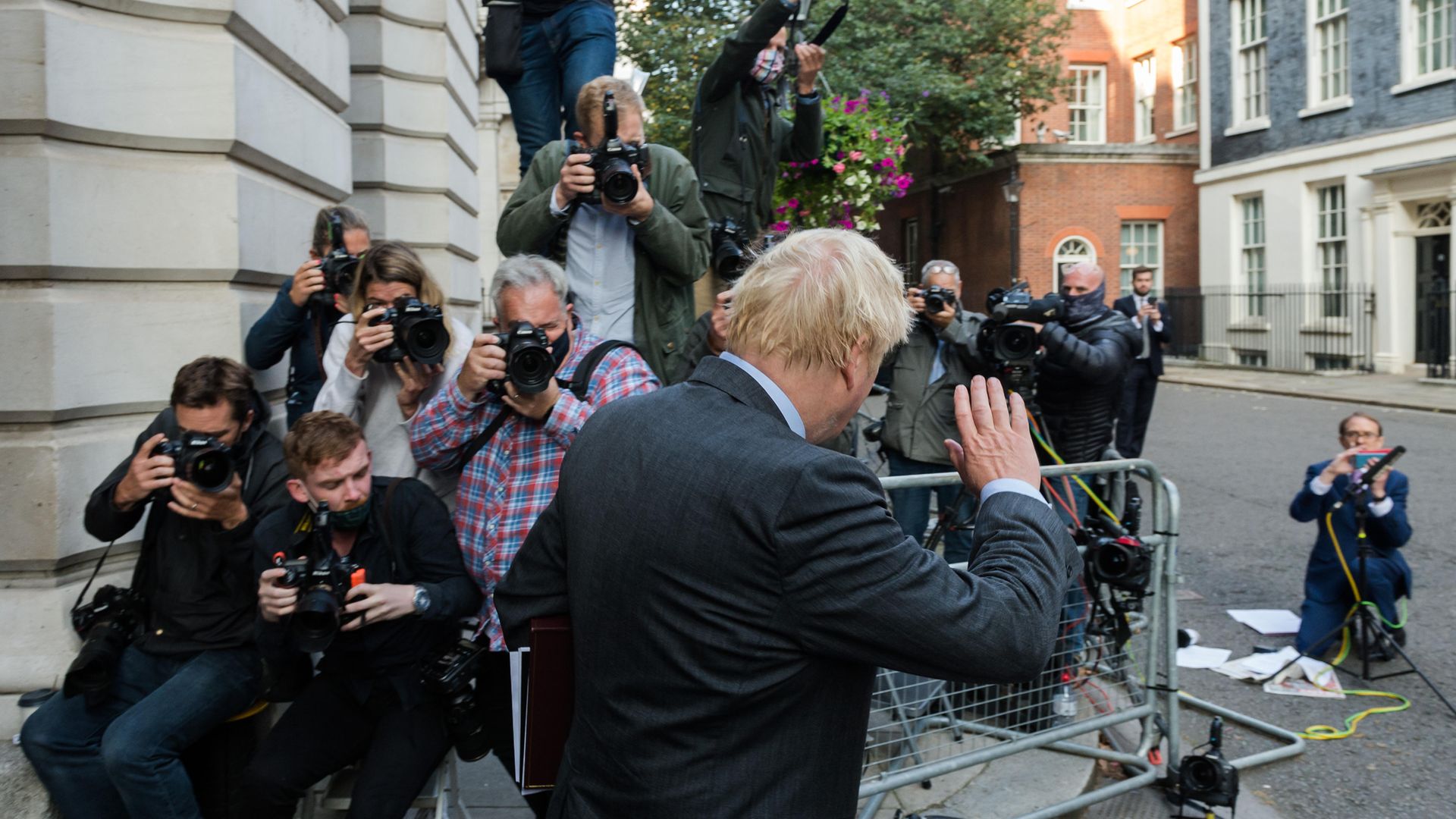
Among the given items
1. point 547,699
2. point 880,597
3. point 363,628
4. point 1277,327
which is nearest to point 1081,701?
point 363,628

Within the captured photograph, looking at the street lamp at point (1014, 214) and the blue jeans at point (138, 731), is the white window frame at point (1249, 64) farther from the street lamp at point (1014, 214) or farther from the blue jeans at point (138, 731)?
the blue jeans at point (138, 731)

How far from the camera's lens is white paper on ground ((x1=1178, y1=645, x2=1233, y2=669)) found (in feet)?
20.6

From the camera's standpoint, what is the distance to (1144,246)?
29.0m

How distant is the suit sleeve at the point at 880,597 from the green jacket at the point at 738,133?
3.46 metres

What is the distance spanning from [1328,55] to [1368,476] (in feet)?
66.2

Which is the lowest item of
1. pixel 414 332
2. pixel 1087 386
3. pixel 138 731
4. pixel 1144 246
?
pixel 138 731

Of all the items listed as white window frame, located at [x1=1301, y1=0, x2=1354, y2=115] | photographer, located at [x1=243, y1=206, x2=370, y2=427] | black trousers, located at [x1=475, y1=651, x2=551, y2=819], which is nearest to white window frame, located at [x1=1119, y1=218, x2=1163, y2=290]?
white window frame, located at [x1=1301, y1=0, x2=1354, y2=115]

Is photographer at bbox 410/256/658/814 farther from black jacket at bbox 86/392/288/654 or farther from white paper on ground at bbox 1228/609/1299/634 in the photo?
white paper on ground at bbox 1228/609/1299/634

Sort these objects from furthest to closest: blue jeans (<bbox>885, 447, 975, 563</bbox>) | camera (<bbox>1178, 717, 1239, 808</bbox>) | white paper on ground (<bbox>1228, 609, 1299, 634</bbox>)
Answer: white paper on ground (<bbox>1228, 609, 1299, 634</bbox>) → blue jeans (<bbox>885, 447, 975, 563</bbox>) → camera (<bbox>1178, 717, 1239, 808</bbox>)

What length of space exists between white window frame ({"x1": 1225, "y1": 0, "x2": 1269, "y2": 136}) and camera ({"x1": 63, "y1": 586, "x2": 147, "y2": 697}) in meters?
25.3

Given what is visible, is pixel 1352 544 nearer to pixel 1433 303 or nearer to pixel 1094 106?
pixel 1433 303

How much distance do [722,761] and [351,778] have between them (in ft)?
7.69

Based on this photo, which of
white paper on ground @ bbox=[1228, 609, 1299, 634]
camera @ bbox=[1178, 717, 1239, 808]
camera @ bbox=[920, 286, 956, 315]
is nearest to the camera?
camera @ bbox=[1178, 717, 1239, 808]

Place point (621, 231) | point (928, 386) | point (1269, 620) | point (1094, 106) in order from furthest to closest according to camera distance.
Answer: point (1094, 106), point (1269, 620), point (928, 386), point (621, 231)
